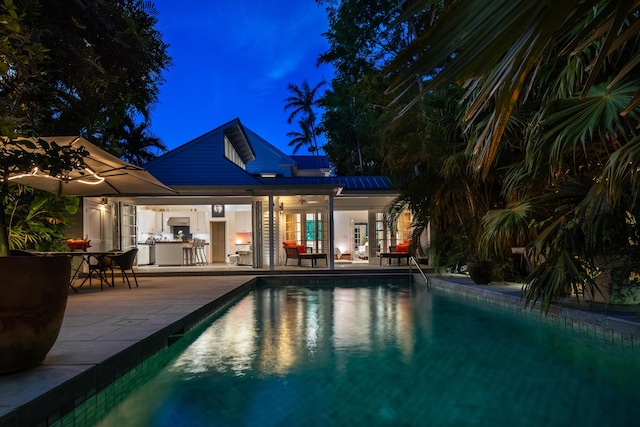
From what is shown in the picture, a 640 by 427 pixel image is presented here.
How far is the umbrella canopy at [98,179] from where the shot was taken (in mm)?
6352

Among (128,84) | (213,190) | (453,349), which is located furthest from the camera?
(213,190)

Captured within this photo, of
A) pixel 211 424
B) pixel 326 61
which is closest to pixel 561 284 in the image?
pixel 211 424

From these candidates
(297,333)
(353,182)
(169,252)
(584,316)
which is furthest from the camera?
(169,252)

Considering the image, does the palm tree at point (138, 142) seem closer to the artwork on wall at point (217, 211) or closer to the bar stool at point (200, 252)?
the bar stool at point (200, 252)

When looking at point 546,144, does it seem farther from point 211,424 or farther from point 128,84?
point 128,84

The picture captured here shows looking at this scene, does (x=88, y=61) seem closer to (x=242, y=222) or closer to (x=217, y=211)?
(x=217, y=211)

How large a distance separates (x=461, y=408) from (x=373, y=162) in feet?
85.8

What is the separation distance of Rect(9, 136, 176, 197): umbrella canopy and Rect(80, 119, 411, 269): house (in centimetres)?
157

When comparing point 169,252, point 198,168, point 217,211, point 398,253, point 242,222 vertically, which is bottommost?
point 398,253

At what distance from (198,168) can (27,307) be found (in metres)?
10.4

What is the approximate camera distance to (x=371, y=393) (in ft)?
11.3

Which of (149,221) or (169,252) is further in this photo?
(149,221)

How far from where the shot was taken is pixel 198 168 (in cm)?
1293

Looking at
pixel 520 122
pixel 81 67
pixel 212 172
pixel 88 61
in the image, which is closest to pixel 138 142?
pixel 212 172
